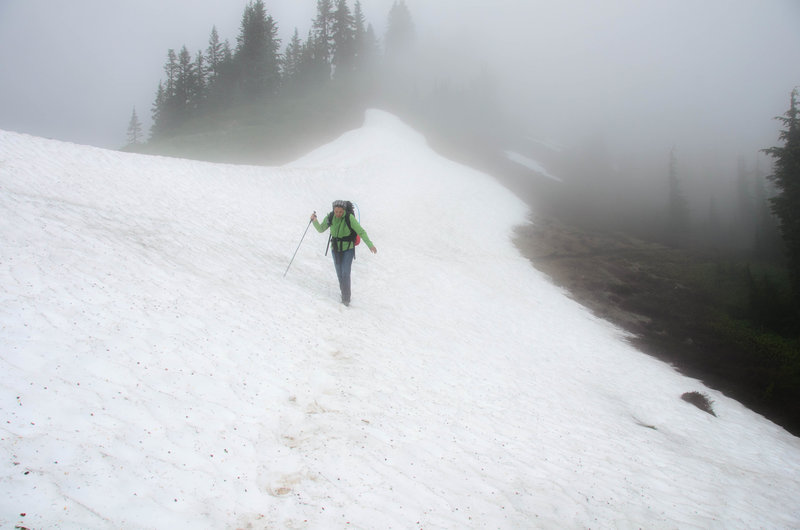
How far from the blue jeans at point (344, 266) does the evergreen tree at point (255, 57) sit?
185 feet

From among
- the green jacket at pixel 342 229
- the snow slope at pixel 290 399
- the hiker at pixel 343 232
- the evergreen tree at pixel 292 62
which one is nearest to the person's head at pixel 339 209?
the hiker at pixel 343 232

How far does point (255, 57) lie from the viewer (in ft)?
190

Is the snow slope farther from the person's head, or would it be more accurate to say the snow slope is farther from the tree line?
the tree line

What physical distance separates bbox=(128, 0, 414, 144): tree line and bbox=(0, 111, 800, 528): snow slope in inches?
1977

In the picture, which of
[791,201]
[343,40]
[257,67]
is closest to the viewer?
[791,201]

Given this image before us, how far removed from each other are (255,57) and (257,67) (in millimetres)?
1784

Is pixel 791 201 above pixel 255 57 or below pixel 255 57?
below

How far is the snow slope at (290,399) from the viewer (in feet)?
13.2

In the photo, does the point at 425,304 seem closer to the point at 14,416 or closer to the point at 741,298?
the point at 14,416

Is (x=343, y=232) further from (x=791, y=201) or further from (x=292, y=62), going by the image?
(x=292, y=62)

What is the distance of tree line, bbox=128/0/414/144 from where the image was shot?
57875 millimetres

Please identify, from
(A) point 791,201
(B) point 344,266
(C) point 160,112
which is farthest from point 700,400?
(C) point 160,112

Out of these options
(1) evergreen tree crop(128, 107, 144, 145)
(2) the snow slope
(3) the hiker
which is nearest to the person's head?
(3) the hiker

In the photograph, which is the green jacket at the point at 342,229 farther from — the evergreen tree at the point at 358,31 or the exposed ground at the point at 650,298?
the evergreen tree at the point at 358,31
